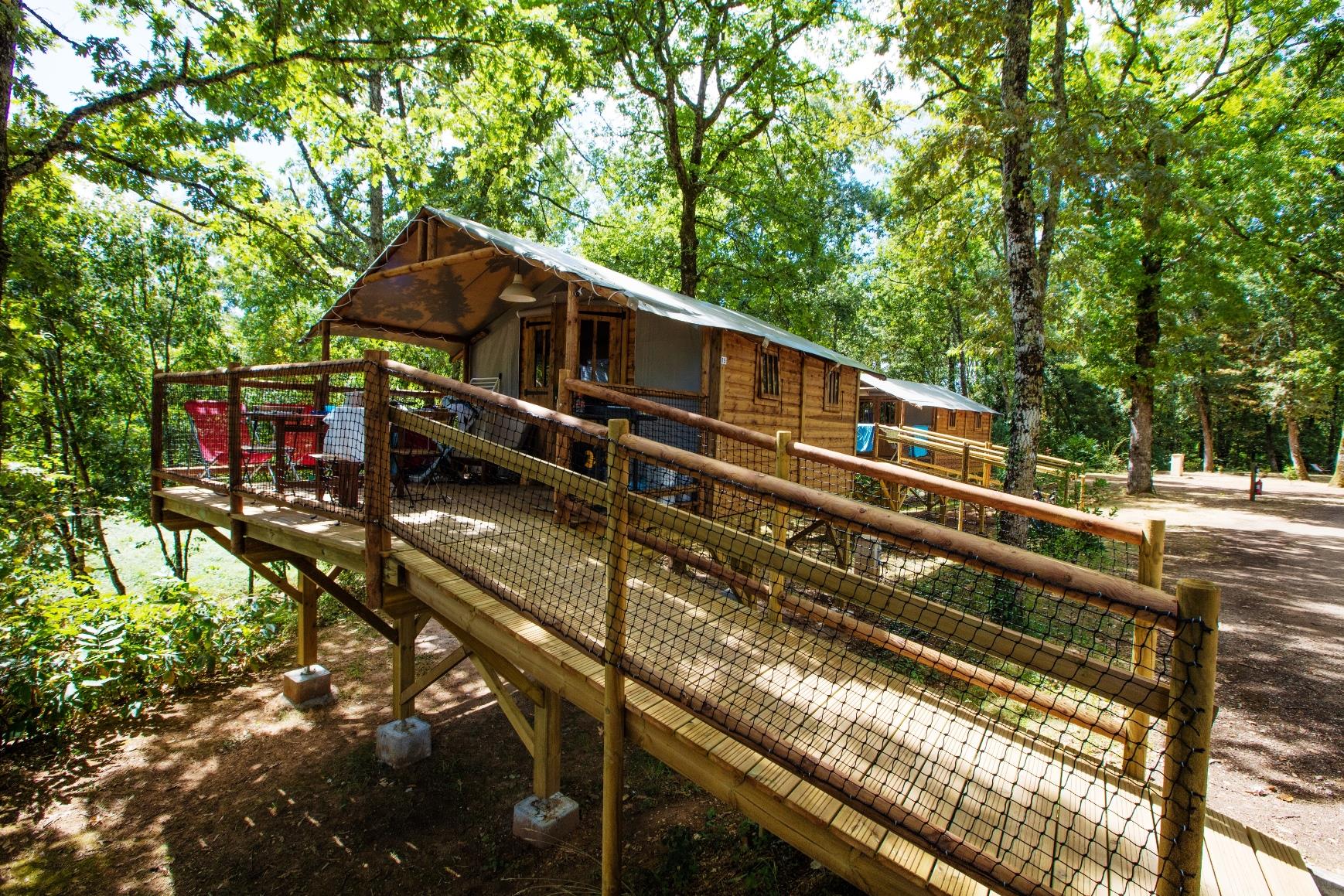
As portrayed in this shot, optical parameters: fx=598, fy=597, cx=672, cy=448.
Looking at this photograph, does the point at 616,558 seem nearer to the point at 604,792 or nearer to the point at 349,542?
the point at 604,792

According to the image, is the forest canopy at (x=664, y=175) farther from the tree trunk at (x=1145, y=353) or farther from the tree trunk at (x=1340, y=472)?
the tree trunk at (x=1340, y=472)

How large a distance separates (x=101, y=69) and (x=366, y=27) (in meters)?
3.16

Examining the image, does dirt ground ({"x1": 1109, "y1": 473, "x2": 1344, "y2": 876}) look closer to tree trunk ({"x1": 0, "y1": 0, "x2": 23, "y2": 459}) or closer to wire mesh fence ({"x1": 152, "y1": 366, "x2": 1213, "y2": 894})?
wire mesh fence ({"x1": 152, "y1": 366, "x2": 1213, "y2": 894})

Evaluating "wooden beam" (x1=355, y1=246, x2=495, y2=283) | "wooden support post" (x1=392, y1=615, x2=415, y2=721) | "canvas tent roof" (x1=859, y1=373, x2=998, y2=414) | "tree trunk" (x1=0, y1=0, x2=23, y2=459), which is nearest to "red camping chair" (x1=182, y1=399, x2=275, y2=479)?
"wooden beam" (x1=355, y1=246, x2=495, y2=283)

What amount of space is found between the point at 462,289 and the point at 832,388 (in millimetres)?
6877

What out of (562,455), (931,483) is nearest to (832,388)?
(562,455)

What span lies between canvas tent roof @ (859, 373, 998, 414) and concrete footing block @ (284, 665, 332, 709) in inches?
499

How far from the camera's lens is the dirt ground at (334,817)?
13.6 feet

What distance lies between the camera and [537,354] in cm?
929

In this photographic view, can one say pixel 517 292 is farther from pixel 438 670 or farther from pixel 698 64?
pixel 698 64

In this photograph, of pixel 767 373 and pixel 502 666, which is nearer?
pixel 502 666

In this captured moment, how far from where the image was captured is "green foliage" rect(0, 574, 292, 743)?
612cm

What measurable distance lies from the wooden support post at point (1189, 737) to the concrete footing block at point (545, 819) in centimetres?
398

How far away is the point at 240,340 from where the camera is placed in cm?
1966
